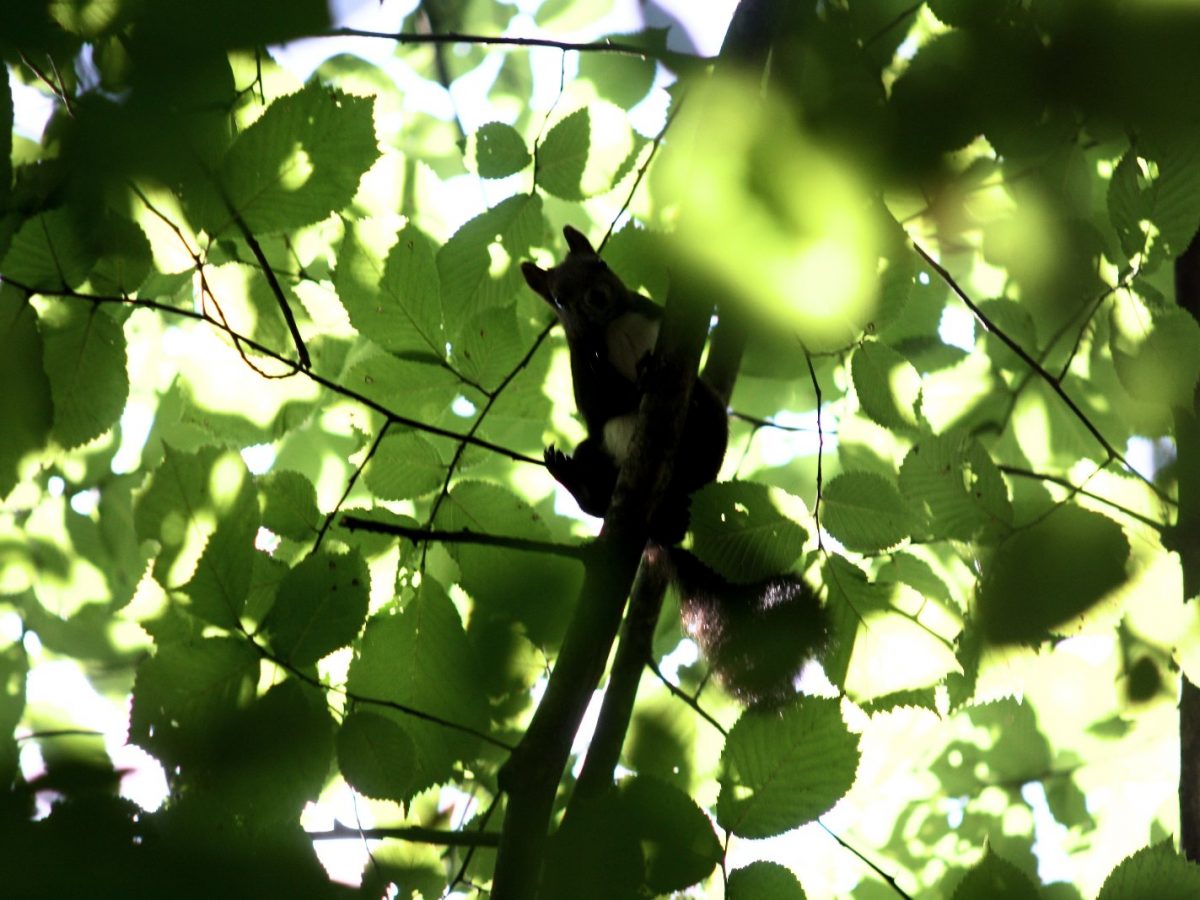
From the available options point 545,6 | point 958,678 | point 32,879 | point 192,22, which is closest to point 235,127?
point 192,22

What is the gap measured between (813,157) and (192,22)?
37.4 inches

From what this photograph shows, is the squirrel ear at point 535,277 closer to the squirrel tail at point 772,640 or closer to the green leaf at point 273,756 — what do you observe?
the squirrel tail at point 772,640

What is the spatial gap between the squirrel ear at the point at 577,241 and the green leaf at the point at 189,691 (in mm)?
2290

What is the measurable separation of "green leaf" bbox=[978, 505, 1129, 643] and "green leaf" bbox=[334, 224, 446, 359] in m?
1.05

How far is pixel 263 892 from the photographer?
829 millimetres

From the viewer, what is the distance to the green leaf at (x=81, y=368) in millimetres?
1669

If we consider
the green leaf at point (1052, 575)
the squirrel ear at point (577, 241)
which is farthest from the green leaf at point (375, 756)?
the squirrel ear at point (577, 241)

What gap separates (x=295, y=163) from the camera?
1535mm

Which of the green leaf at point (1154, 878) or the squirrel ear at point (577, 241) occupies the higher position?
the squirrel ear at point (577, 241)

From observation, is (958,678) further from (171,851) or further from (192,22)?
(192,22)

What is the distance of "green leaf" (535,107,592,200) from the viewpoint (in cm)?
213

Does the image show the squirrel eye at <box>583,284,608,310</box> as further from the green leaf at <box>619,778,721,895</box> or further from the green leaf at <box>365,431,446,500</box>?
the green leaf at <box>619,778,721,895</box>

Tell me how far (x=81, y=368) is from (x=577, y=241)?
2138 mm

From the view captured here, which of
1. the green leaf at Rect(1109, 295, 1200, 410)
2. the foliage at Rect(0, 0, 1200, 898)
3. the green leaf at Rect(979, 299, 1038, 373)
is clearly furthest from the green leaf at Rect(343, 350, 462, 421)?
the green leaf at Rect(1109, 295, 1200, 410)
